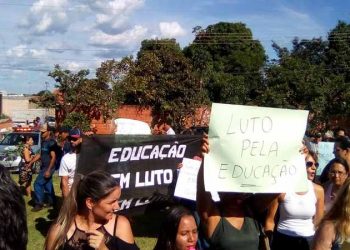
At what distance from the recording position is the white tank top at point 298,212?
5.08 metres

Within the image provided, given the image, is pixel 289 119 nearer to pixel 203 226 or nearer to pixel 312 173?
pixel 203 226

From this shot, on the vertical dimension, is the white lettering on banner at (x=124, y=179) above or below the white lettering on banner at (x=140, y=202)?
above

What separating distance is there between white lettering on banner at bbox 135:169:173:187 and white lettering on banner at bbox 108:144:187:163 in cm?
20

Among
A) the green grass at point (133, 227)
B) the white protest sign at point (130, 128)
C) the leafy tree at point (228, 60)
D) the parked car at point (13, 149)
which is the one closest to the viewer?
the green grass at point (133, 227)

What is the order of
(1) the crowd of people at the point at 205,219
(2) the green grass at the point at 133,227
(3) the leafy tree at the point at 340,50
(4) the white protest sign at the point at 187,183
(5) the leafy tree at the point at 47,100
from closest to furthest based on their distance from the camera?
(1) the crowd of people at the point at 205,219 → (4) the white protest sign at the point at 187,183 → (2) the green grass at the point at 133,227 → (5) the leafy tree at the point at 47,100 → (3) the leafy tree at the point at 340,50

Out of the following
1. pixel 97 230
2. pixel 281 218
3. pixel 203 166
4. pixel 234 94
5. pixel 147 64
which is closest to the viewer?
pixel 97 230

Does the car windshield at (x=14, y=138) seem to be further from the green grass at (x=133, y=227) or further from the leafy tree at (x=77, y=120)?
the green grass at (x=133, y=227)

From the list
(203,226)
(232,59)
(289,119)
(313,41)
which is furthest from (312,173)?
(232,59)

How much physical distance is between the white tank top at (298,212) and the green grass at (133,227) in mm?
3419

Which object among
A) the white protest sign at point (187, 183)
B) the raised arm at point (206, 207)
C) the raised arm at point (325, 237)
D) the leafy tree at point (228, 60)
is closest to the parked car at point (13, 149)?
the white protest sign at point (187, 183)

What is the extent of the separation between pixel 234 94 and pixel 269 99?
3608 mm

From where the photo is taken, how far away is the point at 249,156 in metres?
4.05

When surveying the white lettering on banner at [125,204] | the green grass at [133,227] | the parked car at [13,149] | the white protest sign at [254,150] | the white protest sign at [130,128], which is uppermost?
the white protest sign at [254,150]

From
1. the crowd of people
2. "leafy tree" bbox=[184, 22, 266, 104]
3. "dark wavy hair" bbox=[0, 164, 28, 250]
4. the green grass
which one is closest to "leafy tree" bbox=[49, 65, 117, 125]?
"leafy tree" bbox=[184, 22, 266, 104]
